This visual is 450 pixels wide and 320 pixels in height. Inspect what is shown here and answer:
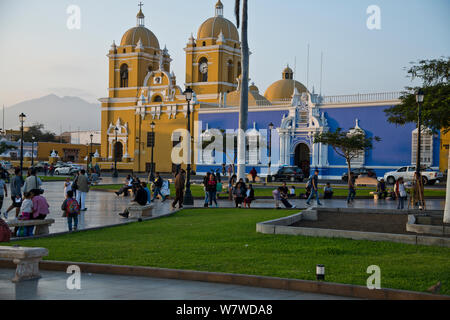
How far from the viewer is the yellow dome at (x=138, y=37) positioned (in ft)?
203

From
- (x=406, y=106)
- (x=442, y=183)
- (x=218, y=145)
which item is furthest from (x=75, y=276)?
(x=218, y=145)

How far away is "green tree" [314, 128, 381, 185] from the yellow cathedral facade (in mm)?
11886

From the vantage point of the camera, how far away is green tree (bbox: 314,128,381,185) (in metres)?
37.9

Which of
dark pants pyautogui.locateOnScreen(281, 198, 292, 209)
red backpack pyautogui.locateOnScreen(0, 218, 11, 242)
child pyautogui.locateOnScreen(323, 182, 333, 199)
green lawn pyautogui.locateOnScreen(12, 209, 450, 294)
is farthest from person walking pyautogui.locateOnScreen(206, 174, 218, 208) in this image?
red backpack pyautogui.locateOnScreen(0, 218, 11, 242)

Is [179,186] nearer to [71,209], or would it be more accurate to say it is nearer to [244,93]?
[71,209]

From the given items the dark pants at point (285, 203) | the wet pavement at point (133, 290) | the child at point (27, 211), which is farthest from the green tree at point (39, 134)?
the wet pavement at point (133, 290)

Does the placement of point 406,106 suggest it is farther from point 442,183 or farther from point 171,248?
point 171,248

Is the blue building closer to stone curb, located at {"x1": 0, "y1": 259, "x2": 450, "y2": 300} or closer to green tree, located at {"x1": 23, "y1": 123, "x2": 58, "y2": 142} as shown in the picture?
stone curb, located at {"x1": 0, "y1": 259, "x2": 450, "y2": 300}

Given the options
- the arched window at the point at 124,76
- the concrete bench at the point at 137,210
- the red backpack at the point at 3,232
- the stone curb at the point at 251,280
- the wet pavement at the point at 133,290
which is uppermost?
the arched window at the point at 124,76

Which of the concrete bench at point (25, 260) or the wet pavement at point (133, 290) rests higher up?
the concrete bench at point (25, 260)

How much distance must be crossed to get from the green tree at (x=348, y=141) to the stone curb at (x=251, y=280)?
30.0 meters

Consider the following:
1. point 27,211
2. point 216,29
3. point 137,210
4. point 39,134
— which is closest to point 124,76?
point 216,29

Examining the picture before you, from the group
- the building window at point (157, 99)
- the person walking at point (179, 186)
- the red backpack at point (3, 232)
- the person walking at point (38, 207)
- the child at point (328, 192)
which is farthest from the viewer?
the building window at point (157, 99)

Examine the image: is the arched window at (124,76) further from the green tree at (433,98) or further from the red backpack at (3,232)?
the red backpack at (3,232)
